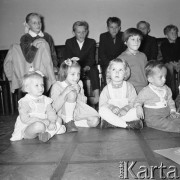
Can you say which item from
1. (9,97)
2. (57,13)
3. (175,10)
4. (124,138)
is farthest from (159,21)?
(124,138)

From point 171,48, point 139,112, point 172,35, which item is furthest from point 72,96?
point 172,35

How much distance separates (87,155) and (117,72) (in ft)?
3.65

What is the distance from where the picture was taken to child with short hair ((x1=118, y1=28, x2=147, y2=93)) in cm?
305

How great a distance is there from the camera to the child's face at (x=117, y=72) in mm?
2590

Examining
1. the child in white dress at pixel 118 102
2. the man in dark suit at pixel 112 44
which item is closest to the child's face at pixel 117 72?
the child in white dress at pixel 118 102

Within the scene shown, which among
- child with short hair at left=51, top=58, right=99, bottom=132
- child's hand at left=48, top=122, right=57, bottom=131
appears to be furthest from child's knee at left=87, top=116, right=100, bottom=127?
child's hand at left=48, top=122, right=57, bottom=131

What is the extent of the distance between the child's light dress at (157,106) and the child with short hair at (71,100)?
51cm

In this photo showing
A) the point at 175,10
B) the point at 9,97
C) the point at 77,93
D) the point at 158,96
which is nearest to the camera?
the point at 158,96

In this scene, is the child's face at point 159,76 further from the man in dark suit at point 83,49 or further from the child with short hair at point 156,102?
the man in dark suit at point 83,49

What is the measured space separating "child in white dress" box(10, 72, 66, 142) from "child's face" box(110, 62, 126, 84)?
28.7 inches

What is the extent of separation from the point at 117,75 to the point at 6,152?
4.27ft

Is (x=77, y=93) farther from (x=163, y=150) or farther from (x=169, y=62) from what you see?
(x=169, y=62)

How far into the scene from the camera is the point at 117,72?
259 centimetres

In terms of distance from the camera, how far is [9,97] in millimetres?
4070
